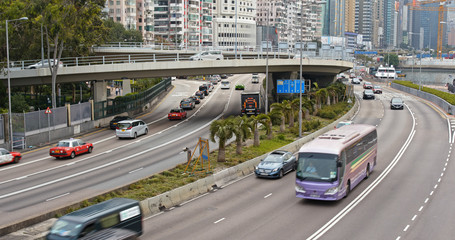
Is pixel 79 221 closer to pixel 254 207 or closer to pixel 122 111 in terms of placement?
pixel 254 207

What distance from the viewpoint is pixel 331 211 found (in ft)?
81.0

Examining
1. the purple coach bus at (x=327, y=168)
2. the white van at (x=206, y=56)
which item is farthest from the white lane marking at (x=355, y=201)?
the white van at (x=206, y=56)

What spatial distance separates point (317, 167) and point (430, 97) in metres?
65.7

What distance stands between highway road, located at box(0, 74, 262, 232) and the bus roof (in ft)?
35.0

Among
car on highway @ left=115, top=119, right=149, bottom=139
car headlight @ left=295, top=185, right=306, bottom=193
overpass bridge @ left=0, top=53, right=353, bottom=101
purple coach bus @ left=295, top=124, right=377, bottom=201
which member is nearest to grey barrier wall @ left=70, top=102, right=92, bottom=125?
overpass bridge @ left=0, top=53, right=353, bottom=101

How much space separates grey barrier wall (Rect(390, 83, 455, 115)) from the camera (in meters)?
68.2

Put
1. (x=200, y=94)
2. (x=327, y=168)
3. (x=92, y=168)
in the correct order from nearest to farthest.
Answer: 1. (x=327, y=168)
2. (x=92, y=168)
3. (x=200, y=94)

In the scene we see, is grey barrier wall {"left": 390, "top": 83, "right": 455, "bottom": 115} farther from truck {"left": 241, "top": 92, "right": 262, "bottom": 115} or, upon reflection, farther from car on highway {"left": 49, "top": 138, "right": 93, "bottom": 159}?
car on highway {"left": 49, "top": 138, "right": 93, "bottom": 159}

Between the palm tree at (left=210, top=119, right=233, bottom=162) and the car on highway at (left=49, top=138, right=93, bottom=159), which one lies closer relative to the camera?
the palm tree at (left=210, top=119, right=233, bottom=162)

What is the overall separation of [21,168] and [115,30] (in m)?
90.5

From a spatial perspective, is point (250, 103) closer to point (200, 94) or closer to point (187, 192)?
point (200, 94)

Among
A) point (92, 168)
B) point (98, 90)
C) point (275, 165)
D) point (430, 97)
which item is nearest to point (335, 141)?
point (275, 165)

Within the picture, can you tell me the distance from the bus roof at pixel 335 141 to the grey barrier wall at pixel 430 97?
42148mm

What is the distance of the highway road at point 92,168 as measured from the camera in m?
26.8
